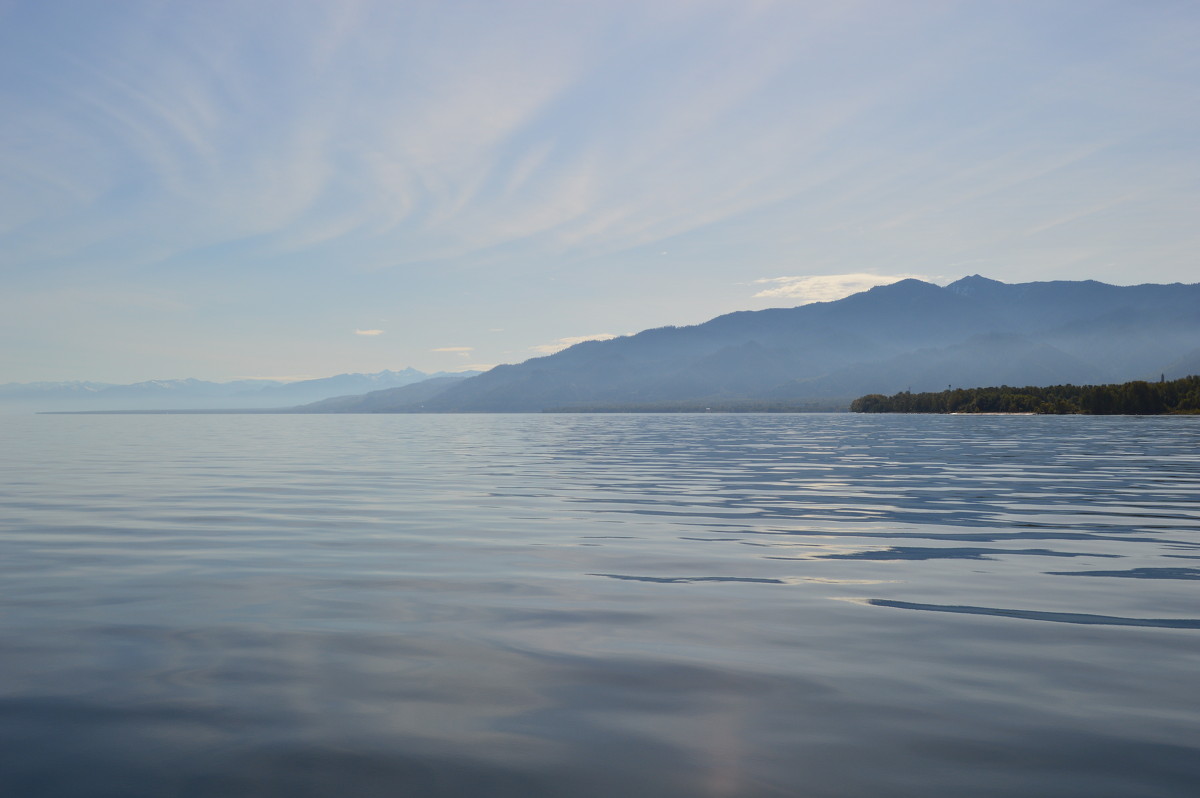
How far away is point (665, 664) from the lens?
35.4 feet

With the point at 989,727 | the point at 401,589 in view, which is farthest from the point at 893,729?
the point at 401,589

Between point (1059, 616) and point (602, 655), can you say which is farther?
point (1059, 616)

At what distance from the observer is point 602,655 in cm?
1126

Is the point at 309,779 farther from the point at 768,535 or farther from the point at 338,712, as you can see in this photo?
the point at 768,535

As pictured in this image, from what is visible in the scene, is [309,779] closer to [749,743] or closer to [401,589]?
[749,743]

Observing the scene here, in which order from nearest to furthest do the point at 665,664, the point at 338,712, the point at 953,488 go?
1. the point at 338,712
2. the point at 665,664
3. the point at 953,488

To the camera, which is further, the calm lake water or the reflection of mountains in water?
the reflection of mountains in water

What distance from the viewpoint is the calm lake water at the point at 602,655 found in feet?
24.6

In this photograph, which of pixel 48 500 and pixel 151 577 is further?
pixel 48 500

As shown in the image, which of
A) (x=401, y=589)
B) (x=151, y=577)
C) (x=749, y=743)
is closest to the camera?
(x=749, y=743)

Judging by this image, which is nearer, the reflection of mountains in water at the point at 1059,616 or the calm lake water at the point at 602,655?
the calm lake water at the point at 602,655

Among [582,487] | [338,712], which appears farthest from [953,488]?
[338,712]

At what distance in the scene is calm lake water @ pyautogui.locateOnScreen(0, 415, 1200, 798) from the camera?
24.6 feet

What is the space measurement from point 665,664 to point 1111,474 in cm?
4216
